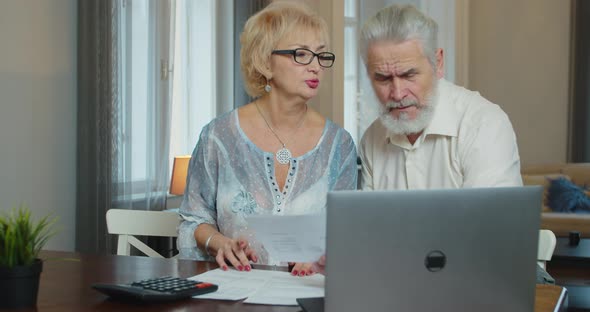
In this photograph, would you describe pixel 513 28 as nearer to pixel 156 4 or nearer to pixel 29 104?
pixel 156 4

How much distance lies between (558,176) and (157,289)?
4.95 metres

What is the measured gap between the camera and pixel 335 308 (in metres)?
1.14

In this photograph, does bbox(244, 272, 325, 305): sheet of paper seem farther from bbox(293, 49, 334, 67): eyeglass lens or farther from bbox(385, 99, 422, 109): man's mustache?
bbox(293, 49, 334, 67): eyeglass lens

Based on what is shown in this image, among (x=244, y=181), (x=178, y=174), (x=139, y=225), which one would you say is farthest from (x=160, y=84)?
(x=244, y=181)

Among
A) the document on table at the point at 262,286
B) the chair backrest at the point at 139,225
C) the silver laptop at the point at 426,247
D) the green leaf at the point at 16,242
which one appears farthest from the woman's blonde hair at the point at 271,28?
the silver laptop at the point at 426,247

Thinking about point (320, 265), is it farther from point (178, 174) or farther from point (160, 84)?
point (160, 84)

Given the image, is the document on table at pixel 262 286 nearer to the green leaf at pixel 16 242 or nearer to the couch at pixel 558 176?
the green leaf at pixel 16 242

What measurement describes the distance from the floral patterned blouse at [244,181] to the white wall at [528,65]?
16.7 ft

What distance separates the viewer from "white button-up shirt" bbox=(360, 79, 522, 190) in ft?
6.61

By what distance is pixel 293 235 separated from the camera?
1.46 meters

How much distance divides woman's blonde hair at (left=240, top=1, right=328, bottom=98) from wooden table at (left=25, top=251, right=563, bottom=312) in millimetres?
764

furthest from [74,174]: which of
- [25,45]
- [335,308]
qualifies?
[335,308]

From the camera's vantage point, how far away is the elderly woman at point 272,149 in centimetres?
224

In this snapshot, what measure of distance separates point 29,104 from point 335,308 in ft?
9.24
